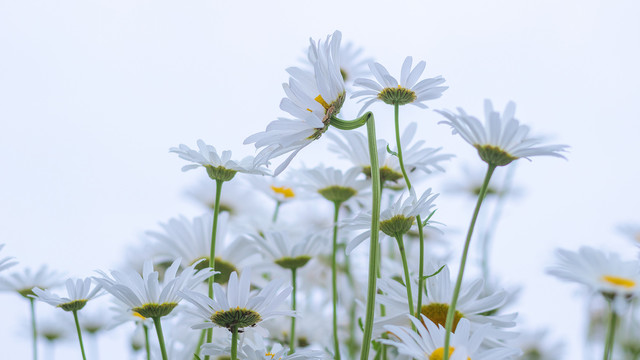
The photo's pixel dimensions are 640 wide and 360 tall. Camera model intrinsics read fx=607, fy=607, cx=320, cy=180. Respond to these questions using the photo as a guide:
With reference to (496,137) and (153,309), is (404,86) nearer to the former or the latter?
(496,137)

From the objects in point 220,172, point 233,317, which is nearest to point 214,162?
point 220,172

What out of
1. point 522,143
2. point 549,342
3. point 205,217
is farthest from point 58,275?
point 549,342

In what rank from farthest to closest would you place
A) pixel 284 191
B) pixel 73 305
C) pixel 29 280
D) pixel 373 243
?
pixel 284 191
pixel 29 280
pixel 73 305
pixel 373 243

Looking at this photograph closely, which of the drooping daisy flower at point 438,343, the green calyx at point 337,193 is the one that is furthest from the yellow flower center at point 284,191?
the drooping daisy flower at point 438,343

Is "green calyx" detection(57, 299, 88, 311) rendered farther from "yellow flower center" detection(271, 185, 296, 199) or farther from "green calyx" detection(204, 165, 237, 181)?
"yellow flower center" detection(271, 185, 296, 199)

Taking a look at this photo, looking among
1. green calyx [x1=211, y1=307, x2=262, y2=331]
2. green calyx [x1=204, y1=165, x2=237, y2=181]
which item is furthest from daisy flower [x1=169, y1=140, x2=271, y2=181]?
green calyx [x1=211, y1=307, x2=262, y2=331]

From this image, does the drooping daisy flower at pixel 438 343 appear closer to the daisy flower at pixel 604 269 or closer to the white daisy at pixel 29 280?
the daisy flower at pixel 604 269
